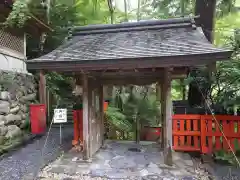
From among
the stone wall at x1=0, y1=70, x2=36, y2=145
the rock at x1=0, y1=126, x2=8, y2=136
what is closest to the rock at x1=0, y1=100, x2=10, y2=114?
the stone wall at x1=0, y1=70, x2=36, y2=145

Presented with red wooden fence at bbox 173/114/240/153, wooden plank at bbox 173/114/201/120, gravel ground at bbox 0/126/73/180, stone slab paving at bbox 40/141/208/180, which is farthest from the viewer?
wooden plank at bbox 173/114/201/120

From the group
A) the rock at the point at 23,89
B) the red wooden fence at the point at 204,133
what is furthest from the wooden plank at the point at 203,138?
the rock at the point at 23,89

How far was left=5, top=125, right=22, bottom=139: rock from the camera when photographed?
20.3 ft

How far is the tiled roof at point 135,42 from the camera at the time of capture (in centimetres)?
400

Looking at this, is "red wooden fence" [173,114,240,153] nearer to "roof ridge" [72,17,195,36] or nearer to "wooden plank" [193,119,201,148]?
"wooden plank" [193,119,201,148]

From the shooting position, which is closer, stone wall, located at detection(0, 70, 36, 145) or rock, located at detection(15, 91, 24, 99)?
stone wall, located at detection(0, 70, 36, 145)

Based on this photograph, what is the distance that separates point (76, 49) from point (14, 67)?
3.15 m

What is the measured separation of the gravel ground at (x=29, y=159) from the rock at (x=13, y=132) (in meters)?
0.55

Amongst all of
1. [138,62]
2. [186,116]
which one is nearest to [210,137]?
[186,116]

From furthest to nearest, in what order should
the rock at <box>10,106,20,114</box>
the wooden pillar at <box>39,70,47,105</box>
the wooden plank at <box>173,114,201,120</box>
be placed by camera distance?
1. the wooden pillar at <box>39,70,47,105</box>
2. the rock at <box>10,106,20,114</box>
3. the wooden plank at <box>173,114,201,120</box>

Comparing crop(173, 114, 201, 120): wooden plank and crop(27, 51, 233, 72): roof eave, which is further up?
crop(27, 51, 233, 72): roof eave

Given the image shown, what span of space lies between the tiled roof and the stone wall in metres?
2.20

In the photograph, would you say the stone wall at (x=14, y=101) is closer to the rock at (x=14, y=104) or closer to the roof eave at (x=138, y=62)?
the rock at (x=14, y=104)

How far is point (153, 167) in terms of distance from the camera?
14.8 feet
